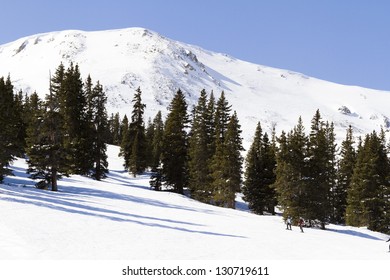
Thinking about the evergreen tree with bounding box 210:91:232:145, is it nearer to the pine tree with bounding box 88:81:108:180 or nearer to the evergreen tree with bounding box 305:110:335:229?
the evergreen tree with bounding box 305:110:335:229

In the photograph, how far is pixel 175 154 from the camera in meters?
54.0

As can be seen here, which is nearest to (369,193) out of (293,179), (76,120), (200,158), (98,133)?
(293,179)

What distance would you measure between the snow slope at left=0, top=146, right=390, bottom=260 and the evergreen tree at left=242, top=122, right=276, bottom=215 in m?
18.5

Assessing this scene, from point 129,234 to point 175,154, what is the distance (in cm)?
3120

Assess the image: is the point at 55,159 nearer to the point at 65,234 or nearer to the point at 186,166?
the point at 65,234

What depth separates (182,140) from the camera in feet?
181

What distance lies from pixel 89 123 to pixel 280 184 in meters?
23.4

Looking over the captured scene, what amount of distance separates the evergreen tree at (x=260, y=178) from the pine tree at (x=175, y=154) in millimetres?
8008

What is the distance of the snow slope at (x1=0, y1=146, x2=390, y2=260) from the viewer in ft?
61.2

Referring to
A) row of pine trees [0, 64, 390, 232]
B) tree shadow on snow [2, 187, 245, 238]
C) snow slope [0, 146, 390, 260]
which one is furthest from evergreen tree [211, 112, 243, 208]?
tree shadow on snow [2, 187, 245, 238]

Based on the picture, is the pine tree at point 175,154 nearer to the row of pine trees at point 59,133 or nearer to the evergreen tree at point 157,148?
the evergreen tree at point 157,148

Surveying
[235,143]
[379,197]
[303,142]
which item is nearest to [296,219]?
[303,142]

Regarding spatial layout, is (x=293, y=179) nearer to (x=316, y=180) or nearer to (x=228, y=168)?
(x=316, y=180)

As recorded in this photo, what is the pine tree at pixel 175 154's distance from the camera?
53.8m
